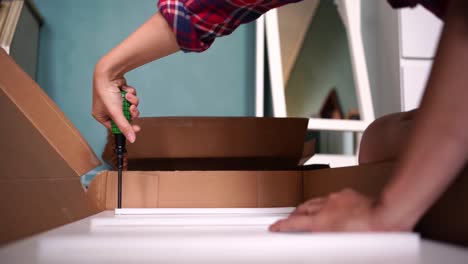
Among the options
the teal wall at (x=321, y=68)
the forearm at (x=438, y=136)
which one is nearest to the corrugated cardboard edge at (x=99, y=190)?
the forearm at (x=438, y=136)

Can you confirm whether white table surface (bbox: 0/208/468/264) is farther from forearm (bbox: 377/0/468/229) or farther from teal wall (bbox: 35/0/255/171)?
teal wall (bbox: 35/0/255/171)

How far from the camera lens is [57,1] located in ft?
5.75

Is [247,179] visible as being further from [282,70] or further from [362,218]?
[282,70]

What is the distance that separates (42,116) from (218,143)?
36 cm

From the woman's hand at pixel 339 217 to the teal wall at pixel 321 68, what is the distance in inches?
49.3

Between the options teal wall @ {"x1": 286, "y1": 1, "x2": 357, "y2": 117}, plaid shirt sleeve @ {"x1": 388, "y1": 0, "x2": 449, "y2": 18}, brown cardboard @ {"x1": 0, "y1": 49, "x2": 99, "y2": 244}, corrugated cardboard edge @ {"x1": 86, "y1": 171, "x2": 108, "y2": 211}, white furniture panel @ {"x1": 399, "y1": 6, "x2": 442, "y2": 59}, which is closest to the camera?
plaid shirt sleeve @ {"x1": 388, "y1": 0, "x2": 449, "y2": 18}

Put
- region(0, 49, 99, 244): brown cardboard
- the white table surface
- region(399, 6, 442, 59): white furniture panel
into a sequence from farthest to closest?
region(399, 6, 442, 59): white furniture panel, region(0, 49, 99, 244): brown cardboard, the white table surface

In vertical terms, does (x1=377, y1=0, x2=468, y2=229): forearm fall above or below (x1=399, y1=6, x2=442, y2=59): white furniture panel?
below

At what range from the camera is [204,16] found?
0.58 m

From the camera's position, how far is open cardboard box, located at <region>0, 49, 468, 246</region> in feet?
1.66

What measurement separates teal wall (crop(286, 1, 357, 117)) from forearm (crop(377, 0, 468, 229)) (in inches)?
51.1

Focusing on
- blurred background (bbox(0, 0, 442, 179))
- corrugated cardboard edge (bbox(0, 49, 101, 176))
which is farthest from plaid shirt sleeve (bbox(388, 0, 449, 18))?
blurred background (bbox(0, 0, 442, 179))

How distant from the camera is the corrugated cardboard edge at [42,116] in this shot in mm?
604

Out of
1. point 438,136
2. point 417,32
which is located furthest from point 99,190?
point 417,32
